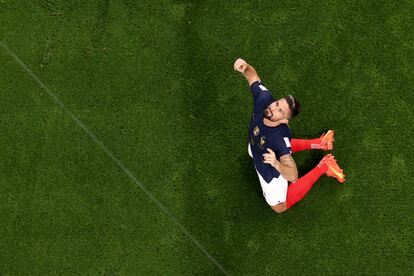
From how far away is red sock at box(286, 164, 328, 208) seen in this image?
17.4 feet

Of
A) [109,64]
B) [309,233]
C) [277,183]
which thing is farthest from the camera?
[109,64]

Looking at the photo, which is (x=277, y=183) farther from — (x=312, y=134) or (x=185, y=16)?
(x=185, y=16)

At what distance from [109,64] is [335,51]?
285 cm

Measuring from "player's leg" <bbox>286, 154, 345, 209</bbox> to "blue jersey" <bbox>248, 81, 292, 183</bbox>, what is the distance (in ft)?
1.06

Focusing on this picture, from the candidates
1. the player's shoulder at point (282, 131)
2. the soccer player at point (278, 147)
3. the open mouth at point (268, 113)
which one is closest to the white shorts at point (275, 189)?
the soccer player at point (278, 147)

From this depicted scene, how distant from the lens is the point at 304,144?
5.49 meters

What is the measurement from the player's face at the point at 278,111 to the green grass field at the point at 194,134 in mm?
1296

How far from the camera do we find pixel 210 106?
19.3ft

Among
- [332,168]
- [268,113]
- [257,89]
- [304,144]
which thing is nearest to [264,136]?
[268,113]

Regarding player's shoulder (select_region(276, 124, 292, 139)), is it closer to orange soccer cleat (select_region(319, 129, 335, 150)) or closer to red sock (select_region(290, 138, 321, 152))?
red sock (select_region(290, 138, 321, 152))

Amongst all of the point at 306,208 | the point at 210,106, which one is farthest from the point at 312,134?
the point at 210,106

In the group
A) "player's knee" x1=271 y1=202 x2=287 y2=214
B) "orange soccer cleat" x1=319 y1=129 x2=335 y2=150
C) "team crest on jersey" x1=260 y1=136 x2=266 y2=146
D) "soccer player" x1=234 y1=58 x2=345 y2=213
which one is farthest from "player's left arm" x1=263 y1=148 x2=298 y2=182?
"orange soccer cleat" x1=319 y1=129 x2=335 y2=150

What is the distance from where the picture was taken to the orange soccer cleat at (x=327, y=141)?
554 cm

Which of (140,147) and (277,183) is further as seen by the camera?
(140,147)
